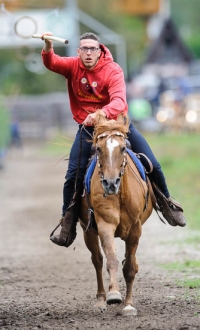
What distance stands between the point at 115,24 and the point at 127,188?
61.9 meters

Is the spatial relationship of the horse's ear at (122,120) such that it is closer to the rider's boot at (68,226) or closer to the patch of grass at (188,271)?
the rider's boot at (68,226)

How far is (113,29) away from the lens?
6862cm

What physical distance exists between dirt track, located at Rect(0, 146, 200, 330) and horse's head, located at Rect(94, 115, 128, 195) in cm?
129

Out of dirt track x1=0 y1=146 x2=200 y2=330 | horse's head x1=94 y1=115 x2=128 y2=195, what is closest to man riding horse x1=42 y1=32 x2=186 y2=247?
horse's head x1=94 y1=115 x2=128 y2=195

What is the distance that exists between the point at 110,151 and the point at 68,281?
3480 millimetres

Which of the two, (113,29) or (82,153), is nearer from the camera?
(82,153)

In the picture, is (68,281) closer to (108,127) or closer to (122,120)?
(122,120)

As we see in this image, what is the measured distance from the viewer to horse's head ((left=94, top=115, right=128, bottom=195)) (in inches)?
329

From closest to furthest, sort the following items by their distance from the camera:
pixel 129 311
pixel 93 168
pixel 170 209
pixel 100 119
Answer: pixel 100 119 → pixel 129 311 → pixel 93 168 → pixel 170 209

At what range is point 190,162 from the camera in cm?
2788

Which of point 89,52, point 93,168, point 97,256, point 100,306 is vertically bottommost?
point 100,306

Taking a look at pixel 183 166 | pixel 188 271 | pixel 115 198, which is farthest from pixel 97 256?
pixel 183 166

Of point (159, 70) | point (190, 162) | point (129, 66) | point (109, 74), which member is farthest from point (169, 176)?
point (129, 66)

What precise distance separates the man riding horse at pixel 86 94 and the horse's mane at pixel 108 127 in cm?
18
